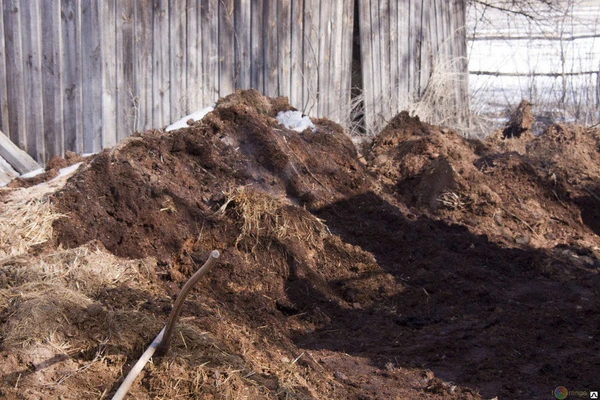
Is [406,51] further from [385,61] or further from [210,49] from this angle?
[210,49]

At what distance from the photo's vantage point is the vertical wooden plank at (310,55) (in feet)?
27.3

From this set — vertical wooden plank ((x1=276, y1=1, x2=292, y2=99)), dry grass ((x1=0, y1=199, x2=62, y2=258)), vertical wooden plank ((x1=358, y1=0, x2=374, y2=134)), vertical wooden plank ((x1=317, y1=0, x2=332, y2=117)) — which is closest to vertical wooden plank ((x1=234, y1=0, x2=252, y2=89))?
vertical wooden plank ((x1=276, y1=1, x2=292, y2=99))

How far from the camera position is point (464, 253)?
5.91m

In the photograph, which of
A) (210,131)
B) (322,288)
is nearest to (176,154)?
(210,131)

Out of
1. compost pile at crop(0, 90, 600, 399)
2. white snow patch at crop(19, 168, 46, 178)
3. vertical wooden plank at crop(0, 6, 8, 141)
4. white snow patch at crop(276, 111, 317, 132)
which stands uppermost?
vertical wooden plank at crop(0, 6, 8, 141)

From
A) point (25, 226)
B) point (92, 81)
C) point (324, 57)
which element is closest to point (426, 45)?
point (324, 57)

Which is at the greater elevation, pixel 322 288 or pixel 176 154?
pixel 176 154

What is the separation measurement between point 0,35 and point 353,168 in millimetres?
3610

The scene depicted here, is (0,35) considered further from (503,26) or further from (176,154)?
(503,26)

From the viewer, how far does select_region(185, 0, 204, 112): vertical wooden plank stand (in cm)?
746

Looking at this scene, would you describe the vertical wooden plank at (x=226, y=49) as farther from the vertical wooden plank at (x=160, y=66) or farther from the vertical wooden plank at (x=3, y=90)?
the vertical wooden plank at (x=3, y=90)

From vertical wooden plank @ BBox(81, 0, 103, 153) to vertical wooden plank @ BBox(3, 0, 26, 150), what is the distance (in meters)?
0.58

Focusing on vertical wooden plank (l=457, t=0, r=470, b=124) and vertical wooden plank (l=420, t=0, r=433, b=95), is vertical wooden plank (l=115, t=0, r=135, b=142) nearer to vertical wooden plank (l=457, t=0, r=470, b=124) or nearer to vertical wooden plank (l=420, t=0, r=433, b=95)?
vertical wooden plank (l=420, t=0, r=433, b=95)

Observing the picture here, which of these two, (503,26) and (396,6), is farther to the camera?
(503,26)
